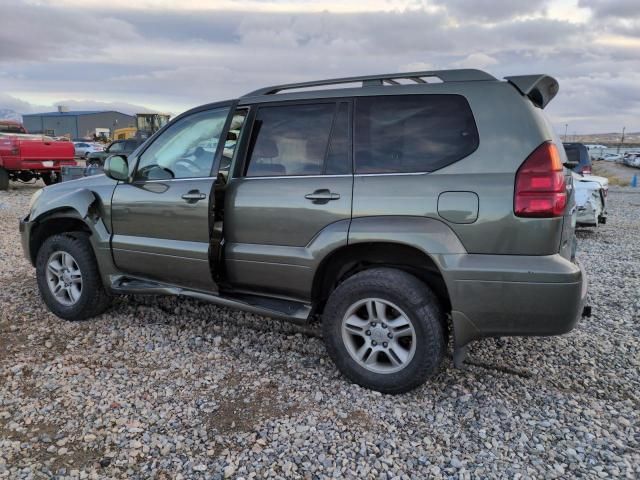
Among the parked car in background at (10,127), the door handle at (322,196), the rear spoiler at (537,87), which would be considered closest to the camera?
the rear spoiler at (537,87)

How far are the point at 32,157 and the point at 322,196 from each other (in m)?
13.1

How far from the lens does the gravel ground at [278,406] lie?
264 centimetres

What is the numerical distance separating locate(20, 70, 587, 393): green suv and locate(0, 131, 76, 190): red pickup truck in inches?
437

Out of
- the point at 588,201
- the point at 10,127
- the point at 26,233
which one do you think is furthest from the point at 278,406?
the point at 10,127

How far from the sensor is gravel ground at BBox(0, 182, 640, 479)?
2.64m

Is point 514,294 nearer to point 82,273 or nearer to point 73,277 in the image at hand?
point 82,273

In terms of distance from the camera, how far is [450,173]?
9.93ft

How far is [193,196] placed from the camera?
3760mm

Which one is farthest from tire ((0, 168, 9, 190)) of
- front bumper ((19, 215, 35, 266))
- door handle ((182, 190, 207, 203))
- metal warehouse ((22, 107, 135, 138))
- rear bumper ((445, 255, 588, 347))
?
metal warehouse ((22, 107, 135, 138))

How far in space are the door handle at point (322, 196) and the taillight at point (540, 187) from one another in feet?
3.61

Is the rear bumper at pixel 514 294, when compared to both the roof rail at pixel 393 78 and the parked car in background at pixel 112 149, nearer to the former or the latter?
the roof rail at pixel 393 78

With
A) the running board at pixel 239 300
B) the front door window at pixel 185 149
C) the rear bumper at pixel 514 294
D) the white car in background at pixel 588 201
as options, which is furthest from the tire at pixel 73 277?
the white car in background at pixel 588 201

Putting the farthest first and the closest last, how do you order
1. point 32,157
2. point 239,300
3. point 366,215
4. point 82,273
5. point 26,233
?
point 32,157
point 26,233
point 82,273
point 239,300
point 366,215

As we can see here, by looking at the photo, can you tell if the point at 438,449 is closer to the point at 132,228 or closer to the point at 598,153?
the point at 132,228
